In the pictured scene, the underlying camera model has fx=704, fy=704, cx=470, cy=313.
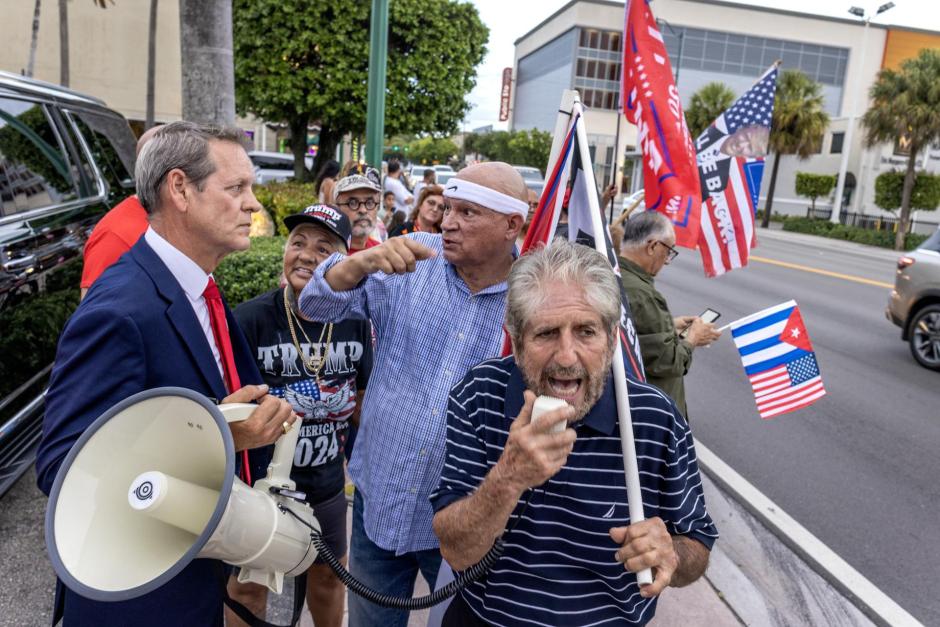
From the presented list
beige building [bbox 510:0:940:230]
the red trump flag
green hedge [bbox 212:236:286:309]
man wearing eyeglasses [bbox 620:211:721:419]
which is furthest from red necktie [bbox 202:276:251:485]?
beige building [bbox 510:0:940:230]

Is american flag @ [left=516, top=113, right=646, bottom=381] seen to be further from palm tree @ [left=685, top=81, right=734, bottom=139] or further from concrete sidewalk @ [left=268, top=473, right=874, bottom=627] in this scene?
palm tree @ [left=685, top=81, right=734, bottom=139]

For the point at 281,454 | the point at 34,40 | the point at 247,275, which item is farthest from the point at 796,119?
the point at 281,454

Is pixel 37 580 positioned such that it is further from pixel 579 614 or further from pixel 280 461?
pixel 579 614

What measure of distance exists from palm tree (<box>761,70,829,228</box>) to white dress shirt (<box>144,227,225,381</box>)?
37.5 metres

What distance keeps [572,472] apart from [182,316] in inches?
38.9

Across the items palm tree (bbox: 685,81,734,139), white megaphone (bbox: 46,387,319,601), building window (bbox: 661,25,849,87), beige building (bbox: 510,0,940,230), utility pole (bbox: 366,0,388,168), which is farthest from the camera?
building window (bbox: 661,25,849,87)

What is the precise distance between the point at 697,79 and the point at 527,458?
225 ft

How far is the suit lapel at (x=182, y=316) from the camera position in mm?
Result: 1646

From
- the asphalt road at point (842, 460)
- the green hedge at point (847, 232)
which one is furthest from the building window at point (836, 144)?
the asphalt road at point (842, 460)

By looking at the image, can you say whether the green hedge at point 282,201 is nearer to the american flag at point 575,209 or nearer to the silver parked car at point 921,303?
the american flag at point 575,209

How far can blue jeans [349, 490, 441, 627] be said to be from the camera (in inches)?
92.8

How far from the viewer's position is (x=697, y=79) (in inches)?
2486

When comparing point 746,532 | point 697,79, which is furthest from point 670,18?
point 746,532

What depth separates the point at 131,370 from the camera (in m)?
1.52
